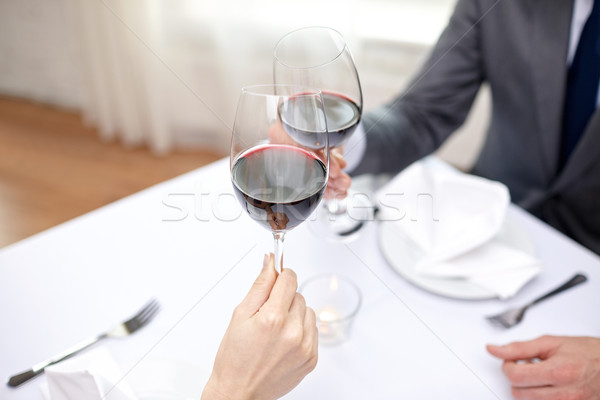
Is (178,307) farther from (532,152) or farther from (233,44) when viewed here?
(233,44)

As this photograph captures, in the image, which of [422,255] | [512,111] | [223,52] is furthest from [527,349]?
[223,52]

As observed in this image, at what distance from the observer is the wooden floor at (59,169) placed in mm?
1958

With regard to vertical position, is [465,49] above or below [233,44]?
above

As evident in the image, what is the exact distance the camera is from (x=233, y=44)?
202 centimetres

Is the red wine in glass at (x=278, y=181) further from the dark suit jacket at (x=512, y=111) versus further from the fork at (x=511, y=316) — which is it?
the dark suit jacket at (x=512, y=111)

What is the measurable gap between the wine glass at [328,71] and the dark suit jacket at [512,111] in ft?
1.07

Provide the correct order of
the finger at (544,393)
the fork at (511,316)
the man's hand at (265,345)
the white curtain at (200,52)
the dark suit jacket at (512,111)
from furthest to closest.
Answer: the white curtain at (200,52) < the dark suit jacket at (512,111) < the fork at (511,316) < the finger at (544,393) < the man's hand at (265,345)

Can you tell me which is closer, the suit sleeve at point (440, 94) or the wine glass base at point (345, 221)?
the wine glass base at point (345, 221)

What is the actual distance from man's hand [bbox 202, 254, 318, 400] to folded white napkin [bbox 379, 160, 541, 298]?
0.31m

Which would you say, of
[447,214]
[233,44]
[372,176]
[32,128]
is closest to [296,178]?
[447,214]

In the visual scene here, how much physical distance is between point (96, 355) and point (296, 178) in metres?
0.35

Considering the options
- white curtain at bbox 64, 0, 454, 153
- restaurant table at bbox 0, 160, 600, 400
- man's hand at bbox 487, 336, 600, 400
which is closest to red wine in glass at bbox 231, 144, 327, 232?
restaurant table at bbox 0, 160, 600, 400

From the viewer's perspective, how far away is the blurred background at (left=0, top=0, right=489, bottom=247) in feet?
6.31

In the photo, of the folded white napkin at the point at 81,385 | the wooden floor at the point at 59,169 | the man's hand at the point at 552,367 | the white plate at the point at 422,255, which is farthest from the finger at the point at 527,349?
the wooden floor at the point at 59,169
